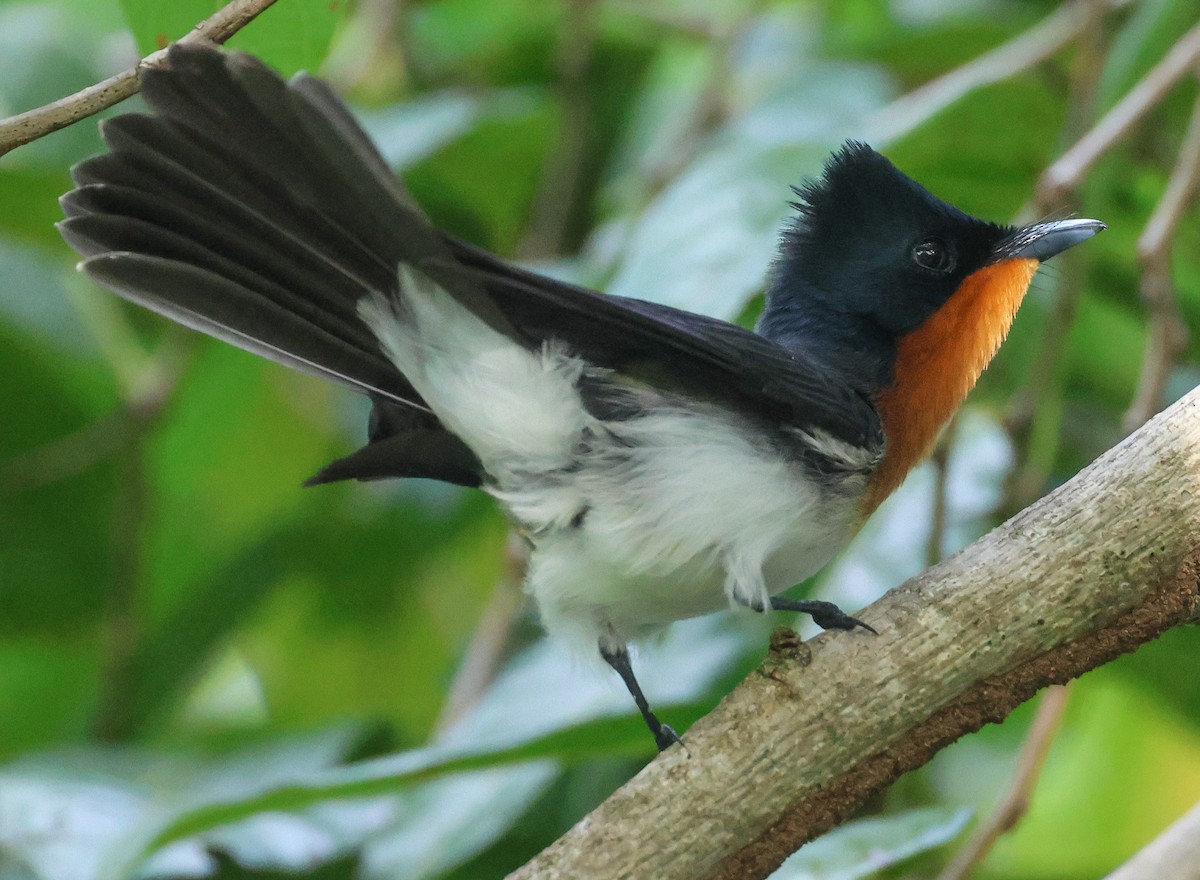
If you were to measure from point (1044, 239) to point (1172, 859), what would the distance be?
104 centimetres

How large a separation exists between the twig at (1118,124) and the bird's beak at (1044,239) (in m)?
0.18

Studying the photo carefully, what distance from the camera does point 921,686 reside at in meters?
1.48

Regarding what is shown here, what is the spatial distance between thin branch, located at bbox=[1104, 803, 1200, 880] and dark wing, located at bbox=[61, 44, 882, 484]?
2.40 ft

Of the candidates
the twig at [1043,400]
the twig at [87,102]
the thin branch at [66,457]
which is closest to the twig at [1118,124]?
the twig at [1043,400]

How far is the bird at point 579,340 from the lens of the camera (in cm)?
170

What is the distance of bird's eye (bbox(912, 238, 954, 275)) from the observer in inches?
88.5

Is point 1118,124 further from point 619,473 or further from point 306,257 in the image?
point 306,257

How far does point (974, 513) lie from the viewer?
2.85m

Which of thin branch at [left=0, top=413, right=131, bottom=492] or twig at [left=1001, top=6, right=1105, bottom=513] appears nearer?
twig at [left=1001, top=6, right=1105, bottom=513]

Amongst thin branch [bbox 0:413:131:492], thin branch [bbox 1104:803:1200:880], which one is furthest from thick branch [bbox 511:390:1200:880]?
thin branch [bbox 0:413:131:492]

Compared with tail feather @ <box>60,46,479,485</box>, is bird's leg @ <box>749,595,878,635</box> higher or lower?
lower

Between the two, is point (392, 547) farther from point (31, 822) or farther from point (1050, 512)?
point (1050, 512)

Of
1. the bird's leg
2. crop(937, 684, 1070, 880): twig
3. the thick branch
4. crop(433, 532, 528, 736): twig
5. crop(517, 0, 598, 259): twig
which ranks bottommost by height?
crop(937, 684, 1070, 880): twig

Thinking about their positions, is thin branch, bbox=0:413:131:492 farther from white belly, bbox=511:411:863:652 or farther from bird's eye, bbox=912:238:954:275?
bird's eye, bbox=912:238:954:275
